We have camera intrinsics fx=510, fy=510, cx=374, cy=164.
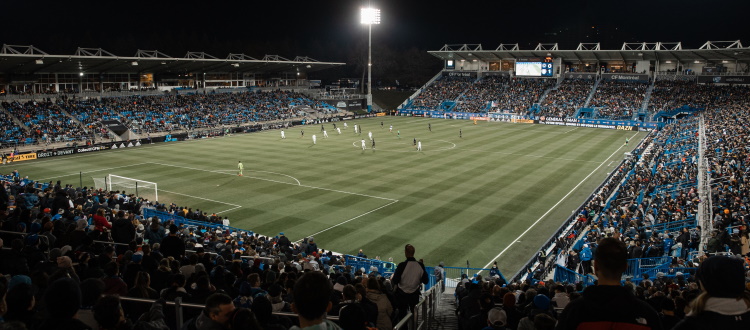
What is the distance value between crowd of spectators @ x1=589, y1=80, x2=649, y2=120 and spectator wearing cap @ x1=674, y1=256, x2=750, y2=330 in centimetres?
7300

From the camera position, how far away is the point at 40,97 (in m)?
57.2

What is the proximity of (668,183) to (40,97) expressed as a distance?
202ft

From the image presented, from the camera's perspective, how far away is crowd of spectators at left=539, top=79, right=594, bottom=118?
249 feet

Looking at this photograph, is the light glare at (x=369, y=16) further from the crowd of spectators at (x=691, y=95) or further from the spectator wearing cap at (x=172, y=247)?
the spectator wearing cap at (x=172, y=247)

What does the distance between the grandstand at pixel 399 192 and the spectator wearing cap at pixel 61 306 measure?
219cm

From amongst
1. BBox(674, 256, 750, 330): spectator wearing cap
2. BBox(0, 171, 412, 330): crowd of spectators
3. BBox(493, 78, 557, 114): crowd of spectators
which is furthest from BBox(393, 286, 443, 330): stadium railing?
BBox(493, 78, 557, 114): crowd of spectators

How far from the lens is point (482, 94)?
3465 inches

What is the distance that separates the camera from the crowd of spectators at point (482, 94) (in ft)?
275

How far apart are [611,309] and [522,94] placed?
8552 cm

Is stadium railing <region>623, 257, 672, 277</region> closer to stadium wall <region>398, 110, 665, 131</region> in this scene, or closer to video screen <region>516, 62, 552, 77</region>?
stadium wall <region>398, 110, 665, 131</region>

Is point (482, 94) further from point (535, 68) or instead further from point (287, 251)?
point (287, 251)

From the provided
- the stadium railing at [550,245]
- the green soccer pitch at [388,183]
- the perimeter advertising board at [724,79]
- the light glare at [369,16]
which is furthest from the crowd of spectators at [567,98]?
the stadium railing at [550,245]

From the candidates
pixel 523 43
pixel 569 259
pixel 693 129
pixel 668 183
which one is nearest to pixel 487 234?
pixel 569 259

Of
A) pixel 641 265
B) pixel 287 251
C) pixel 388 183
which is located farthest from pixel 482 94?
pixel 287 251
